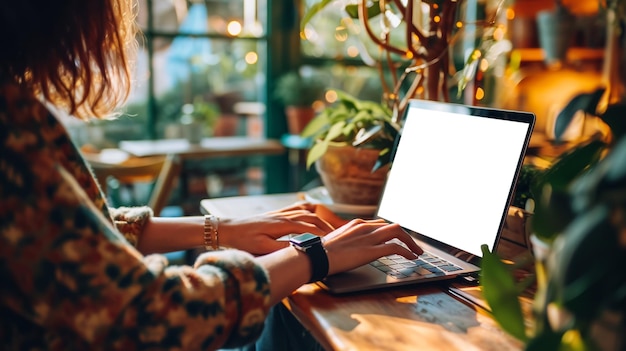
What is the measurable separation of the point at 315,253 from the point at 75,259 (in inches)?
13.8

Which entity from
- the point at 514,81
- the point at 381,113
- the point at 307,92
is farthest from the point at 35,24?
the point at 514,81

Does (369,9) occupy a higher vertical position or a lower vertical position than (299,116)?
higher

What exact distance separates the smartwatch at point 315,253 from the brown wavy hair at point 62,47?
412 millimetres

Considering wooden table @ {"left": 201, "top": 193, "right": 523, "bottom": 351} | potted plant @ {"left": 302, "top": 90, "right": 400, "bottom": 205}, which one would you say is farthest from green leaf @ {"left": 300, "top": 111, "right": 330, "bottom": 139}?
wooden table @ {"left": 201, "top": 193, "right": 523, "bottom": 351}

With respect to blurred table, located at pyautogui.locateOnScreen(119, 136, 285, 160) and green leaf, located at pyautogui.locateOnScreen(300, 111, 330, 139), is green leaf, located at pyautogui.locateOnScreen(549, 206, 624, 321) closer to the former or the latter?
green leaf, located at pyautogui.locateOnScreen(300, 111, 330, 139)

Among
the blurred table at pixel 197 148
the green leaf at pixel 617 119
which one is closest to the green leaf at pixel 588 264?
the green leaf at pixel 617 119

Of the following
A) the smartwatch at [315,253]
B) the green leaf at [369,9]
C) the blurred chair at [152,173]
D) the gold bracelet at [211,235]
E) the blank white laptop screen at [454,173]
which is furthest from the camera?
the blurred chair at [152,173]

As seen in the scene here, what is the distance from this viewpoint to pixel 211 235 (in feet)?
3.62

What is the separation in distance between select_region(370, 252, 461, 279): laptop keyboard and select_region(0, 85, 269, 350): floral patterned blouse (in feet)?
0.97

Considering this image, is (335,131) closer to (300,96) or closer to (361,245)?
(361,245)

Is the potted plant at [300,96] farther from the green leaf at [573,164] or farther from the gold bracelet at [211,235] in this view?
the green leaf at [573,164]

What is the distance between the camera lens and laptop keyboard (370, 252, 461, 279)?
93 centimetres

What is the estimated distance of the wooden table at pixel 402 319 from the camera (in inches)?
28.3

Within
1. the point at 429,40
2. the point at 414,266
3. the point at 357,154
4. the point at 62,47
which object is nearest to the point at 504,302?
the point at 414,266
